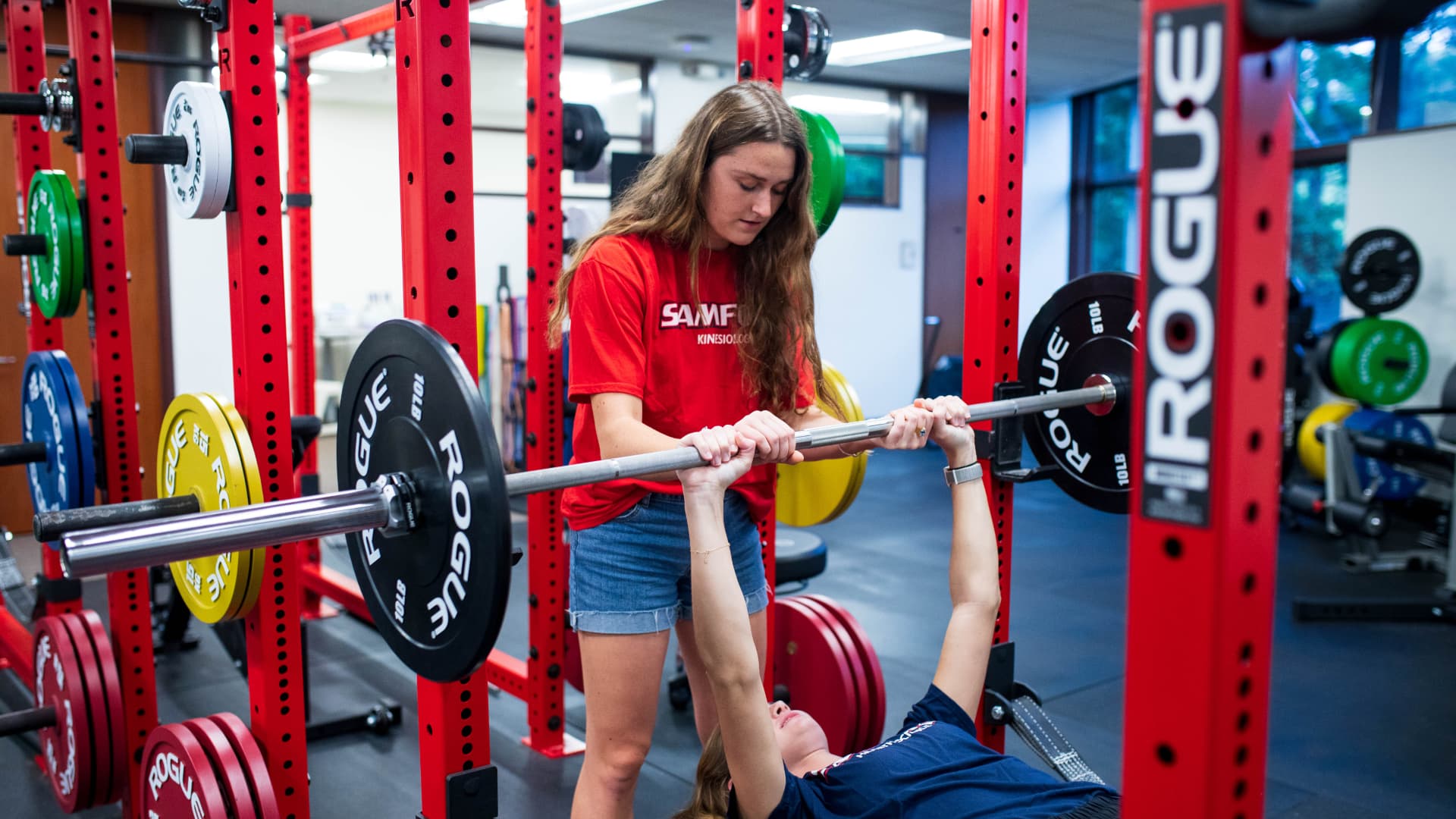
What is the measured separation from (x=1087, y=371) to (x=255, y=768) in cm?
161

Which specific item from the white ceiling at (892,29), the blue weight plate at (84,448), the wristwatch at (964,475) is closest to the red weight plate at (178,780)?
the blue weight plate at (84,448)

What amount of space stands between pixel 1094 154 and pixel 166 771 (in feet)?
28.6

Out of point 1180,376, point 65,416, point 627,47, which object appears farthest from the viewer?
point 627,47

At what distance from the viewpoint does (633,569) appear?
5.56ft

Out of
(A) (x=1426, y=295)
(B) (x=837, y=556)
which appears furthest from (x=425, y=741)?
(A) (x=1426, y=295)

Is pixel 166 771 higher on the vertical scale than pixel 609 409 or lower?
lower

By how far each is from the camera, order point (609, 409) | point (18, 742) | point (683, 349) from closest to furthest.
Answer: point (609, 409), point (683, 349), point (18, 742)

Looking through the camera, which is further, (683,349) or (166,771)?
(166,771)

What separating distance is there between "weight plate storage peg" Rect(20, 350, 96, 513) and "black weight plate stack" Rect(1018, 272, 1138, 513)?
199 cm

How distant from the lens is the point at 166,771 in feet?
6.46

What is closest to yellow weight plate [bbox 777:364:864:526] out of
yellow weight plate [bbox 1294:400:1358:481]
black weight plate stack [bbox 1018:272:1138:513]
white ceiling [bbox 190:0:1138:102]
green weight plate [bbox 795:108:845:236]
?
green weight plate [bbox 795:108:845:236]

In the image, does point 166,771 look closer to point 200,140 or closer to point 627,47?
point 200,140

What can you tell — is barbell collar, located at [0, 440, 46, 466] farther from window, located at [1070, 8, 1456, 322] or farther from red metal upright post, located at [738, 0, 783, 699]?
window, located at [1070, 8, 1456, 322]

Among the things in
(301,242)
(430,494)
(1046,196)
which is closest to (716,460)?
(430,494)
